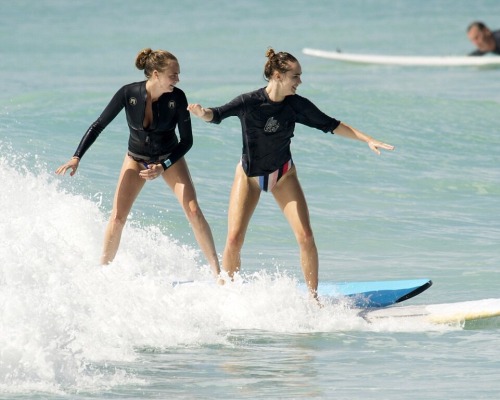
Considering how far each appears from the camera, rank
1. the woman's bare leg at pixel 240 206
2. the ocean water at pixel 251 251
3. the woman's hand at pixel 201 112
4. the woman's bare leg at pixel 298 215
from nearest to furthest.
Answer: the ocean water at pixel 251 251 → the woman's hand at pixel 201 112 → the woman's bare leg at pixel 298 215 → the woman's bare leg at pixel 240 206

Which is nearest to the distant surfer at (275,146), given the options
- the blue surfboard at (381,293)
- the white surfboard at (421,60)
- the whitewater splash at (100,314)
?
the whitewater splash at (100,314)

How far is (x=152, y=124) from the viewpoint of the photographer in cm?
855

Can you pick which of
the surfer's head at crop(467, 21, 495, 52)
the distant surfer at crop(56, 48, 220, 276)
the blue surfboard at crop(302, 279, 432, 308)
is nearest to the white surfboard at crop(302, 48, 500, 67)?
the surfer's head at crop(467, 21, 495, 52)

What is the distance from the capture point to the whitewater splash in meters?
6.51

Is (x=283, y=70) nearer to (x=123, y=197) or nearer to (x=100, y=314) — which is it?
(x=123, y=197)

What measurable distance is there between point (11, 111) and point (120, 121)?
2.06 meters

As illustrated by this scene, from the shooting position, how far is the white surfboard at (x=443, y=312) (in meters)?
8.04

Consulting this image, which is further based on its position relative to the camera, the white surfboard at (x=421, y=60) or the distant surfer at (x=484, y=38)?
the white surfboard at (x=421, y=60)

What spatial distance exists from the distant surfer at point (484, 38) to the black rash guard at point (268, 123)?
14.5 metres

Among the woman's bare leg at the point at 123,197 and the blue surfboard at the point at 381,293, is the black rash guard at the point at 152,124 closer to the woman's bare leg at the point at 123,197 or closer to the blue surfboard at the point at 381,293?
the woman's bare leg at the point at 123,197

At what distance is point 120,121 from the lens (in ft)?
59.8

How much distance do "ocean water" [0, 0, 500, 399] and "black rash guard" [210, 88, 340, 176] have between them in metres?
0.85

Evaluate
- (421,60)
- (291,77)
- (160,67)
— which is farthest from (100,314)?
(421,60)

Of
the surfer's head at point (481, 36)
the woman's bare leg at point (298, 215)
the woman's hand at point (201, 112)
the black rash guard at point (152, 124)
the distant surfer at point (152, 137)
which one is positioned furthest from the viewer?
the surfer's head at point (481, 36)
